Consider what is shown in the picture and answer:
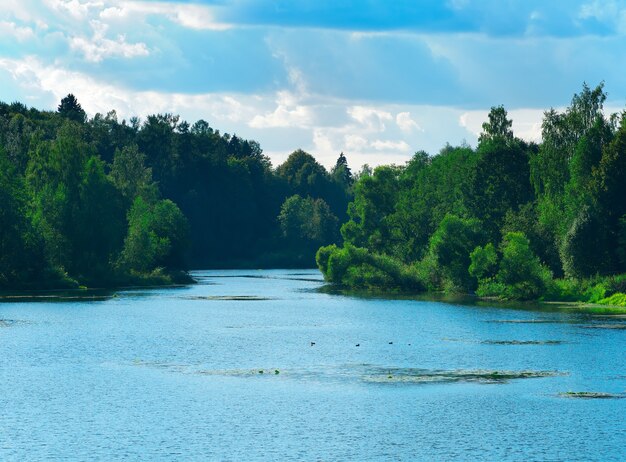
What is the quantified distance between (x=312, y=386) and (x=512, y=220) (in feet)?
250

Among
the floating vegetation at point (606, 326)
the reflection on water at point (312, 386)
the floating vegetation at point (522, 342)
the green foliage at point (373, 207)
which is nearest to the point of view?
the reflection on water at point (312, 386)

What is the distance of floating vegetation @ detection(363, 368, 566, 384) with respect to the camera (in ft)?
180

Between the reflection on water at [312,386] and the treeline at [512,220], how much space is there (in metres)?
16.5

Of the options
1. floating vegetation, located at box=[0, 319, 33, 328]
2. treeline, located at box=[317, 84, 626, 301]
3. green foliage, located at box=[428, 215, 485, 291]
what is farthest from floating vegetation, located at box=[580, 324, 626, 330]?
floating vegetation, located at box=[0, 319, 33, 328]

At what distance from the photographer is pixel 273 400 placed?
49.2 m

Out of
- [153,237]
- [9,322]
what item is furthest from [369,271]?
[9,322]

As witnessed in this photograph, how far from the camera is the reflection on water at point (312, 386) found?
1571 inches

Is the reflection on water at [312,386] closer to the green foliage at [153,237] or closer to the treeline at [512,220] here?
the treeline at [512,220]

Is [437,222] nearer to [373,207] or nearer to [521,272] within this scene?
[373,207]

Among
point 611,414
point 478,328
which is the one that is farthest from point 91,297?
point 611,414

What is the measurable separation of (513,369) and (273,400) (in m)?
16.8

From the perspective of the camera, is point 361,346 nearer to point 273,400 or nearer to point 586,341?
point 586,341

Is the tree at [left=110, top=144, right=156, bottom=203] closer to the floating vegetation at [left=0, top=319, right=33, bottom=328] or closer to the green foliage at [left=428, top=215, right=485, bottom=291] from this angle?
the green foliage at [left=428, top=215, right=485, bottom=291]

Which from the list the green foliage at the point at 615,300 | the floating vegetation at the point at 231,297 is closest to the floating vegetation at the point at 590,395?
the green foliage at the point at 615,300
